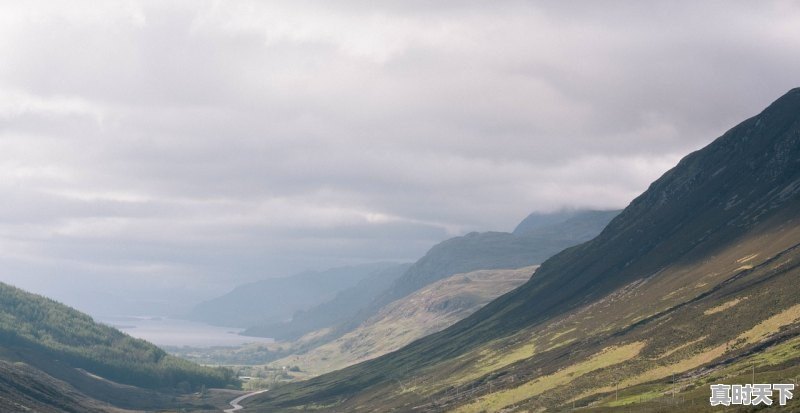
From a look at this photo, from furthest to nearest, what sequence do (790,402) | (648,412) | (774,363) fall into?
1. (774,363)
2. (648,412)
3. (790,402)

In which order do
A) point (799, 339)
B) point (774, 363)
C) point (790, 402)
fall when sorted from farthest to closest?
1. point (799, 339)
2. point (774, 363)
3. point (790, 402)

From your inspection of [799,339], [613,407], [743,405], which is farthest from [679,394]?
[743,405]

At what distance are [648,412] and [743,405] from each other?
115 ft

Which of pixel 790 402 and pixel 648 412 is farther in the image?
pixel 648 412

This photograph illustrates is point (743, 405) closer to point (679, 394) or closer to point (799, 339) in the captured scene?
point (679, 394)

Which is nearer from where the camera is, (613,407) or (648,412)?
(648,412)

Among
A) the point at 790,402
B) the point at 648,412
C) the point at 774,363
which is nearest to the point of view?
the point at 790,402

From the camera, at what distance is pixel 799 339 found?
646 feet

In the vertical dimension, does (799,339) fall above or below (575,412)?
above

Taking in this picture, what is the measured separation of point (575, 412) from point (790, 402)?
7495cm

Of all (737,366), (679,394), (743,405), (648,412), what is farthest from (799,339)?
(743,405)

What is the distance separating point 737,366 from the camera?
640 ft

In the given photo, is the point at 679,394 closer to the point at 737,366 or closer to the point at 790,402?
the point at 737,366

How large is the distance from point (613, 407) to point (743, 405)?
56.7 metres
